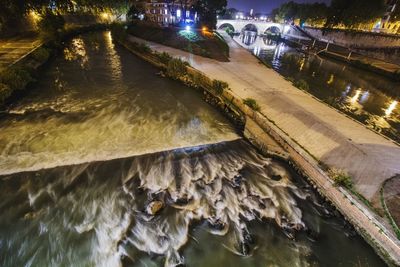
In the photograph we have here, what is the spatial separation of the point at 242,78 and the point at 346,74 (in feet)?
71.9

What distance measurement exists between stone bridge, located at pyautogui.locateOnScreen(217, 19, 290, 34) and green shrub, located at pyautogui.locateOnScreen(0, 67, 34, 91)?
63.4 m

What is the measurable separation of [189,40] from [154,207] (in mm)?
30051

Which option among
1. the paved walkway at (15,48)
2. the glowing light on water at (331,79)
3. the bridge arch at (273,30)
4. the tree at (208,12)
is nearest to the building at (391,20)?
the bridge arch at (273,30)

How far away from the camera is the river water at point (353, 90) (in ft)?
59.3

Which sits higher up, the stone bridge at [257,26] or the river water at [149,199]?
the stone bridge at [257,26]

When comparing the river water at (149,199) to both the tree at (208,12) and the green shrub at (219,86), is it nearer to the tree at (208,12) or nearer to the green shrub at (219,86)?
the green shrub at (219,86)

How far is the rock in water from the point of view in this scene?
334 inches

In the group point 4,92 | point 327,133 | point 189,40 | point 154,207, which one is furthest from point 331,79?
point 4,92

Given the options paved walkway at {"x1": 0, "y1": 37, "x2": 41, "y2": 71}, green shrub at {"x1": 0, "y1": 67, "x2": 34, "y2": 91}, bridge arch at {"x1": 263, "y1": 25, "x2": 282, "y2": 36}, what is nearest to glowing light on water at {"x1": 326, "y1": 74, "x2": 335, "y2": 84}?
green shrub at {"x1": 0, "y1": 67, "x2": 34, "y2": 91}

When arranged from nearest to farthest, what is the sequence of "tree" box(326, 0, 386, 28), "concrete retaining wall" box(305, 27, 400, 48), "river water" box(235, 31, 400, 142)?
"river water" box(235, 31, 400, 142)
"concrete retaining wall" box(305, 27, 400, 48)
"tree" box(326, 0, 386, 28)

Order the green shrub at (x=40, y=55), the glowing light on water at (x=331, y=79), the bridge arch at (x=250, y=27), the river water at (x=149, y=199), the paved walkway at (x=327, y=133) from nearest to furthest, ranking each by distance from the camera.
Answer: the river water at (x=149, y=199), the paved walkway at (x=327, y=133), the green shrub at (x=40, y=55), the glowing light on water at (x=331, y=79), the bridge arch at (x=250, y=27)

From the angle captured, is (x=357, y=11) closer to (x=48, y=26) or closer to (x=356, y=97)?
(x=356, y=97)

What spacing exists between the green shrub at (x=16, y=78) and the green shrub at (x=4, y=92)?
1.61ft

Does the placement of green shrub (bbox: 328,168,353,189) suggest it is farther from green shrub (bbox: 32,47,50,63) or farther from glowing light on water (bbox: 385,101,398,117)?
green shrub (bbox: 32,47,50,63)
